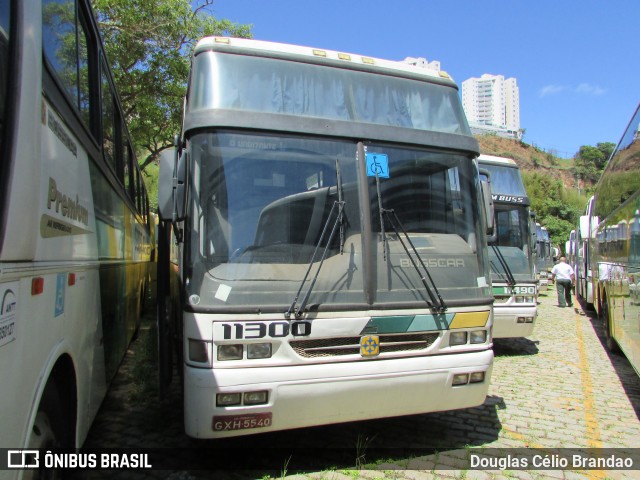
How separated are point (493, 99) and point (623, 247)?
181464 millimetres

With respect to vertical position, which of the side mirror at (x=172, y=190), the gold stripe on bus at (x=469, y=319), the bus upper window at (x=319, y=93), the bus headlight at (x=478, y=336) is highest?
the bus upper window at (x=319, y=93)

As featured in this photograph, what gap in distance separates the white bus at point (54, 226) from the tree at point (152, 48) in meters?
7.02

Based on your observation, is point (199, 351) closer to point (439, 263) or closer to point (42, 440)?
point (42, 440)

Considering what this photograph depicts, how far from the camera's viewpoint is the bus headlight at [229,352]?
3.46 meters

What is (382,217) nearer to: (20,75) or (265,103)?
(265,103)

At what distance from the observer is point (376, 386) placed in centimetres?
378

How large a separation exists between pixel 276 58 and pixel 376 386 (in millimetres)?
2842

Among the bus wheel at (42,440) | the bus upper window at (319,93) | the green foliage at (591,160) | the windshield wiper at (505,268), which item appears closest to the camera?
the bus wheel at (42,440)

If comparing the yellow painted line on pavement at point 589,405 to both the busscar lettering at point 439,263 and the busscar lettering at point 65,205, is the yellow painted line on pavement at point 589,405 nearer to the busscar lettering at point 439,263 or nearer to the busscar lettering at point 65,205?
the busscar lettering at point 439,263

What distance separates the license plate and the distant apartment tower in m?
173

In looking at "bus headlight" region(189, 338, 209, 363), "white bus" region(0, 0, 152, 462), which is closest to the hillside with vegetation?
"white bus" region(0, 0, 152, 462)

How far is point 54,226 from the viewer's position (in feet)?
8.68

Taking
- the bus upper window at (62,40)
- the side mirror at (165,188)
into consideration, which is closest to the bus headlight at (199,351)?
the side mirror at (165,188)

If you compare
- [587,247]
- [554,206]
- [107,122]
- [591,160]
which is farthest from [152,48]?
[591,160]
